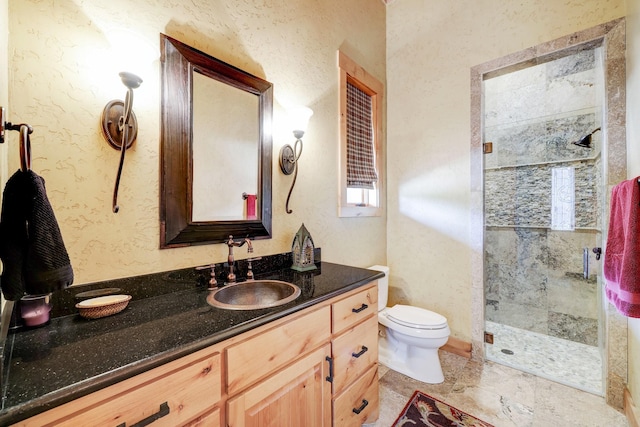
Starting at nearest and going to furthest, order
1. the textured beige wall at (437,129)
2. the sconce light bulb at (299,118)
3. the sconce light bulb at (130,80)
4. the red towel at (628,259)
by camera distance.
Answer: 1. the sconce light bulb at (130,80)
2. the red towel at (628,259)
3. the sconce light bulb at (299,118)
4. the textured beige wall at (437,129)

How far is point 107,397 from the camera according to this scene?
64 centimetres

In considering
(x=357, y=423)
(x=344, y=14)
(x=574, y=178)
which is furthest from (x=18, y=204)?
(x=574, y=178)

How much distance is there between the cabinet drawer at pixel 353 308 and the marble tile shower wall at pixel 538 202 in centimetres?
159

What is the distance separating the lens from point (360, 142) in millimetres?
2471

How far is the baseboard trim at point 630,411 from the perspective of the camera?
1.49 m

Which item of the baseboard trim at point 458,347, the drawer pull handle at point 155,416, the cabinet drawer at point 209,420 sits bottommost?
the baseboard trim at point 458,347

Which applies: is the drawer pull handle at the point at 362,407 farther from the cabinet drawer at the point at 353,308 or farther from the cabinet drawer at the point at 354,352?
the cabinet drawer at the point at 353,308

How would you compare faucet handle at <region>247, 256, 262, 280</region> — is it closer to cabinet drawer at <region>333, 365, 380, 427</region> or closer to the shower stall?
cabinet drawer at <region>333, 365, 380, 427</region>

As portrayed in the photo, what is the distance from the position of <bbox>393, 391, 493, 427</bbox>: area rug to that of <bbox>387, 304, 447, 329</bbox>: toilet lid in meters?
0.47

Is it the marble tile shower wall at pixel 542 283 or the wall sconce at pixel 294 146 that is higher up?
the wall sconce at pixel 294 146

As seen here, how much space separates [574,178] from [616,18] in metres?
1.28

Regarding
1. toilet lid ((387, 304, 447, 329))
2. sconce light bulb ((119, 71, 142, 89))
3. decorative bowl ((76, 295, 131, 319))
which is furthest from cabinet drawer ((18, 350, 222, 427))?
toilet lid ((387, 304, 447, 329))

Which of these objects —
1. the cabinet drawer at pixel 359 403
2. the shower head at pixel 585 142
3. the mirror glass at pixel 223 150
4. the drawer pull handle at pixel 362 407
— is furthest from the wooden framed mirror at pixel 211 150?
the shower head at pixel 585 142

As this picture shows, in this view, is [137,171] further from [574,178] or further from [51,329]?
[574,178]
